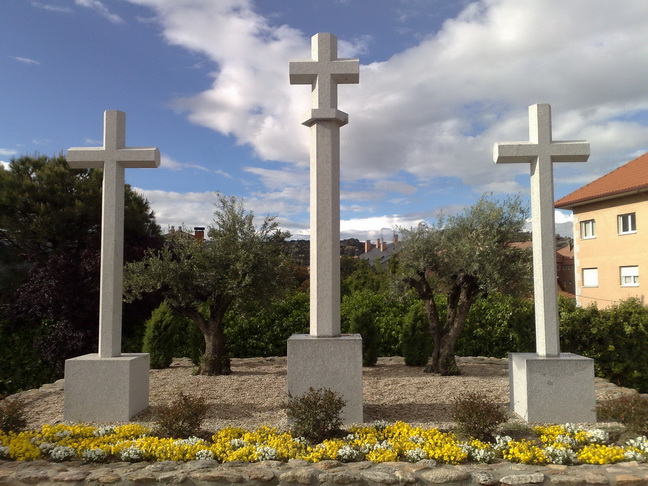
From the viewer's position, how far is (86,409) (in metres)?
6.11

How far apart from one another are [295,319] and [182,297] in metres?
3.77

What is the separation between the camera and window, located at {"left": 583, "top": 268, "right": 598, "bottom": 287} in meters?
24.7

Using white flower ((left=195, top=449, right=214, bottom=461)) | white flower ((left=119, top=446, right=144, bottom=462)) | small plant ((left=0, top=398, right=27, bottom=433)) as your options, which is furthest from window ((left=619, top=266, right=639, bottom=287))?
small plant ((left=0, top=398, right=27, bottom=433))

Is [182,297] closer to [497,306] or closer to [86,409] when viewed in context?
[86,409]

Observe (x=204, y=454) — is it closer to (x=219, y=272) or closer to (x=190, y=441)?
(x=190, y=441)

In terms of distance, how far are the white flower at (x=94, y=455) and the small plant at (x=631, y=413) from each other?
490 centimetres

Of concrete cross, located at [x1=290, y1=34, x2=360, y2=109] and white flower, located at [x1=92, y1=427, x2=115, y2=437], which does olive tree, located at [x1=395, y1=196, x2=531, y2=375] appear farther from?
white flower, located at [x1=92, y1=427, x2=115, y2=437]

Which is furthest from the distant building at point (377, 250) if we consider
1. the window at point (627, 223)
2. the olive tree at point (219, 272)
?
the olive tree at point (219, 272)

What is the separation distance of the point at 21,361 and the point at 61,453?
10.4 m

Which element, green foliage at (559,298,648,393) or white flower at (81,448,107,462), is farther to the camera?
green foliage at (559,298,648,393)

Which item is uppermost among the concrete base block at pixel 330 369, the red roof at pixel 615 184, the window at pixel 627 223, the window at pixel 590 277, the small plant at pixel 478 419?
the red roof at pixel 615 184

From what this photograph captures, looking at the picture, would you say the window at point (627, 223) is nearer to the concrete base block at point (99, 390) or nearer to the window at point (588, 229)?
the window at point (588, 229)

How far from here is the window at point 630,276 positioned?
2207 cm

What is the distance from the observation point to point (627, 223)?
22.7 m
